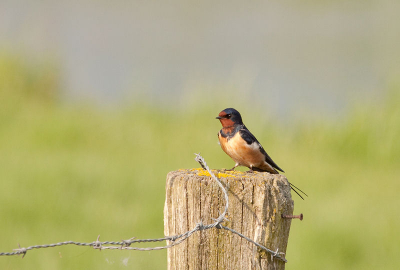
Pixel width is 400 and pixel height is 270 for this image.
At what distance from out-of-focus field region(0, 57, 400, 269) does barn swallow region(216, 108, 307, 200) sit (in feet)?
4.70

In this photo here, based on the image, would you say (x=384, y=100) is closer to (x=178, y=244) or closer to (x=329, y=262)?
(x=329, y=262)

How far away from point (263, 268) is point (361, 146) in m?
8.25

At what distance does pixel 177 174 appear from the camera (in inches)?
118

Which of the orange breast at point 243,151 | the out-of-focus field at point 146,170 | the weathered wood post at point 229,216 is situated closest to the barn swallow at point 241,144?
the orange breast at point 243,151

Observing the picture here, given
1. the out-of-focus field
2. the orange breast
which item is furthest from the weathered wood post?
the out-of-focus field

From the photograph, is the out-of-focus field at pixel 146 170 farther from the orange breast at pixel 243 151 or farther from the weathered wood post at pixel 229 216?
the weathered wood post at pixel 229 216

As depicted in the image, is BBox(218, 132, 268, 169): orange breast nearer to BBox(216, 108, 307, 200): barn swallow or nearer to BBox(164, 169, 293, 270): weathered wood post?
BBox(216, 108, 307, 200): barn swallow

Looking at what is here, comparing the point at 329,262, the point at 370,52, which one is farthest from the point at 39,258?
the point at 370,52

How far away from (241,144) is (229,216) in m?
1.24

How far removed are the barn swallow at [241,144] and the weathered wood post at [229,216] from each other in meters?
1.10

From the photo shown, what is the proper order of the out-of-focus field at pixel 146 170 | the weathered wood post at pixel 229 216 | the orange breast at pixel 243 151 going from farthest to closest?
the out-of-focus field at pixel 146 170 < the orange breast at pixel 243 151 < the weathered wood post at pixel 229 216

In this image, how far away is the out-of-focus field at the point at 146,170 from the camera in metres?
7.07

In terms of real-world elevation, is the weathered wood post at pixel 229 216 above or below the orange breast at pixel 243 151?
below

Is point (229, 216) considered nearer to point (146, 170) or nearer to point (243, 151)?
point (243, 151)
